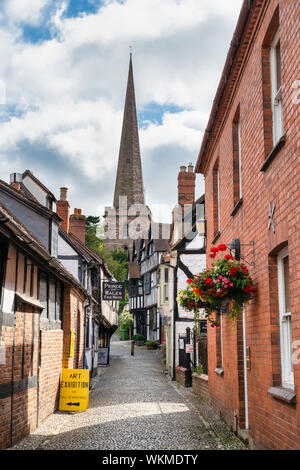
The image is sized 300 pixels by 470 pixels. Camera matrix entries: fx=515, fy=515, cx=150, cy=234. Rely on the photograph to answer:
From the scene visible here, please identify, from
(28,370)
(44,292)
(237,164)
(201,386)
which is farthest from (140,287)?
(237,164)

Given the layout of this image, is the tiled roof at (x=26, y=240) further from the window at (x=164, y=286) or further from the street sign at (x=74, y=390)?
the window at (x=164, y=286)

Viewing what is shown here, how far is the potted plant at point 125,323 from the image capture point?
49.9 meters

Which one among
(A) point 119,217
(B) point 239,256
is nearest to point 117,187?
(A) point 119,217

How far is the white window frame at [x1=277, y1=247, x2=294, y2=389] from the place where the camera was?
19.4 feet

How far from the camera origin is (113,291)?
26.9 m

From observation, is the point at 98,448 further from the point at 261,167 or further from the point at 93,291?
the point at 93,291

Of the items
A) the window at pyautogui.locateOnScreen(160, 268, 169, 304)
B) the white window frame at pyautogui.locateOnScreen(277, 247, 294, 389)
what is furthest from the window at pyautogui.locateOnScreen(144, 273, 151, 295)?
the white window frame at pyautogui.locateOnScreen(277, 247, 294, 389)

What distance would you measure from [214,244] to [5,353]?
5610 mm

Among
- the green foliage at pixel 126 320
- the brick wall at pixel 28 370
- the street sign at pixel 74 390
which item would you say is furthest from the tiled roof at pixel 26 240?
the green foliage at pixel 126 320

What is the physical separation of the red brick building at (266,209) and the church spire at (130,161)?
67.4 metres

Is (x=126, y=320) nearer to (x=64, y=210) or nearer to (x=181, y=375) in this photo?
(x=64, y=210)

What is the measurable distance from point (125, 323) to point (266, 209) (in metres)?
44.3

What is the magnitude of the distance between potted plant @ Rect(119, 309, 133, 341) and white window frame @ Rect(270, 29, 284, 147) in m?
44.3
